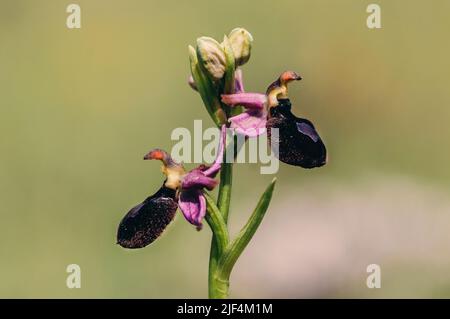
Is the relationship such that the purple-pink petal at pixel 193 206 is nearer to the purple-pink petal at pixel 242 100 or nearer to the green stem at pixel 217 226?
the green stem at pixel 217 226

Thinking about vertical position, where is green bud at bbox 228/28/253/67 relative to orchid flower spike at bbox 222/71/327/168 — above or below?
above

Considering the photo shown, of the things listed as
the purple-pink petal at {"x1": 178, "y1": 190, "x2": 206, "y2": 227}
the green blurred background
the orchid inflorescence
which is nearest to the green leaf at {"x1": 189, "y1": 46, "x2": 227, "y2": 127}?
the orchid inflorescence

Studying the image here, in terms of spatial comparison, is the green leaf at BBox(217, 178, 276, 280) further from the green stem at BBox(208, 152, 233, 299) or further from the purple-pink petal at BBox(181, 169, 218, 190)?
the purple-pink petal at BBox(181, 169, 218, 190)

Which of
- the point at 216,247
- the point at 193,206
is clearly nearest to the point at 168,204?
the point at 193,206

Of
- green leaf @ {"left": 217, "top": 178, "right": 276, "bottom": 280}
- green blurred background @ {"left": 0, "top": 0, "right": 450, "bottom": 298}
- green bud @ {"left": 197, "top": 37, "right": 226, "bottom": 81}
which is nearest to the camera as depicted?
green leaf @ {"left": 217, "top": 178, "right": 276, "bottom": 280}

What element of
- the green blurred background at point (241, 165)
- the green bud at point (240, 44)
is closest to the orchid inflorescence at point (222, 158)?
the green bud at point (240, 44)

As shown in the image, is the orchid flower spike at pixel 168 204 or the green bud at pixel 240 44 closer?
the orchid flower spike at pixel 168 204

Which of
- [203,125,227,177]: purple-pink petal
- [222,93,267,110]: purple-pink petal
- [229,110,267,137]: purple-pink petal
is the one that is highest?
[222,93,267,110]: purple-pink petal

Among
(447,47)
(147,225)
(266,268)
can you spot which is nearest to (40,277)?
(266,268)
